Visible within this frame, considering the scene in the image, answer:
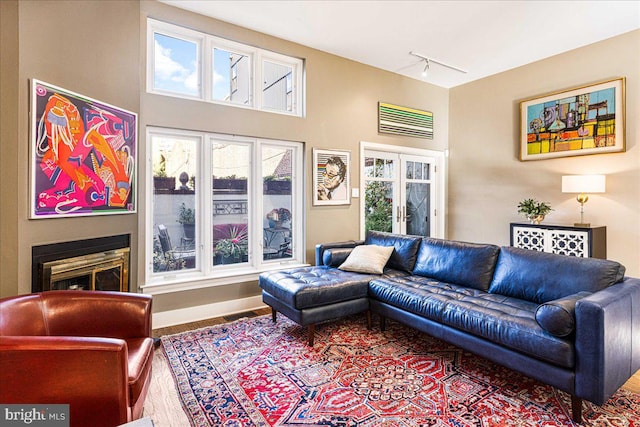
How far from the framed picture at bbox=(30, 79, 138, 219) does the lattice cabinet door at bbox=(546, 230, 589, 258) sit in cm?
470

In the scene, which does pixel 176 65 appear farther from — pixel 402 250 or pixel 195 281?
pixel 402 250

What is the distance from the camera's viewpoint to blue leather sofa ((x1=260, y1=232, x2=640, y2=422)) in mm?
1792

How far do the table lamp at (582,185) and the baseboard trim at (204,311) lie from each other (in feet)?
12.9

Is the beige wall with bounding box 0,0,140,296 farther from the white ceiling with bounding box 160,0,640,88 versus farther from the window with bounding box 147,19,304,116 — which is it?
the white ceiling with bounding box 160,0,640,88

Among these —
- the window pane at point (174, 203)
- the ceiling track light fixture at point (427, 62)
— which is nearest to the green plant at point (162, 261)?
the window pane at point (174, 203)

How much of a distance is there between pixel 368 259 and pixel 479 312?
1379 millimetres

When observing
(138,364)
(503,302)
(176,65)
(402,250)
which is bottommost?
(138,364)

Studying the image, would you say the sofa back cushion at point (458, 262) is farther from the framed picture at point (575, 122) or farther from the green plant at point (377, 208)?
the framed picture at point (575, 122)

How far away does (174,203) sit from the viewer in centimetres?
344

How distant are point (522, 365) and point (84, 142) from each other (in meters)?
3.45

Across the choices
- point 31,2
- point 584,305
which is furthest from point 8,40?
Result: point 584,305

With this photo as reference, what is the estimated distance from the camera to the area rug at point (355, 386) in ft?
6.13

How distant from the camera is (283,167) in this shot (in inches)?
163

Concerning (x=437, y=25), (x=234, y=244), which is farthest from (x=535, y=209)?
(x=234, y=244)
